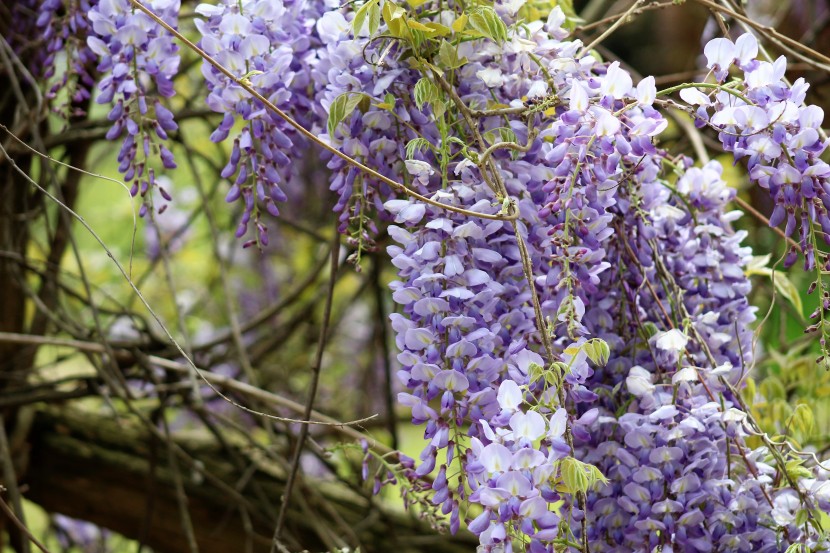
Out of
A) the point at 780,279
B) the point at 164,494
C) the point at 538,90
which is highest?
the point at 538,90

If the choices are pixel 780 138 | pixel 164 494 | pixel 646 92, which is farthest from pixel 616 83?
pixel 164 494

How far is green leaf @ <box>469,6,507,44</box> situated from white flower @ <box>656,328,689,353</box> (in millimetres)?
311

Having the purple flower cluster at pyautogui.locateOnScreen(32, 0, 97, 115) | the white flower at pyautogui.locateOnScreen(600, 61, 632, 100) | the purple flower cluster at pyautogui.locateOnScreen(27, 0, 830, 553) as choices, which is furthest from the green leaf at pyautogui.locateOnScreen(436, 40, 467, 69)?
the purple flower cluster at pyautogui.locateOnScreen(32, 0, 97, 115)

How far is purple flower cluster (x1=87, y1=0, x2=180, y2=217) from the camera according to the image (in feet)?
3.00

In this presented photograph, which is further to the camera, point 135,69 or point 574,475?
point 135,69

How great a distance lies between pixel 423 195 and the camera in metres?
0.85

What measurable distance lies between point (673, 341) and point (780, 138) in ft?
0.69

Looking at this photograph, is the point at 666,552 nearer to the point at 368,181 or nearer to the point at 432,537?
the point at 368,181

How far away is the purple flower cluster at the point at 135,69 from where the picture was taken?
0.91 metres

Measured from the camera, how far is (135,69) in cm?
92

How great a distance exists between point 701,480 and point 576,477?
22cm

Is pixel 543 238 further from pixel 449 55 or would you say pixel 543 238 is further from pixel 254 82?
pixel 254 82

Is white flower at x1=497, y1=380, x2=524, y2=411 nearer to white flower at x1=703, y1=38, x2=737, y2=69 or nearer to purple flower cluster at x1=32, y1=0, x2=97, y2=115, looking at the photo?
white flower at x1=703, y1=38, x2=737, y2=69

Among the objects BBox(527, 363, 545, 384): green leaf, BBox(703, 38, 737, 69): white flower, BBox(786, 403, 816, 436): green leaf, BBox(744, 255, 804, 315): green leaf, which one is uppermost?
BBox(703, 38, 737, 69): white flower
